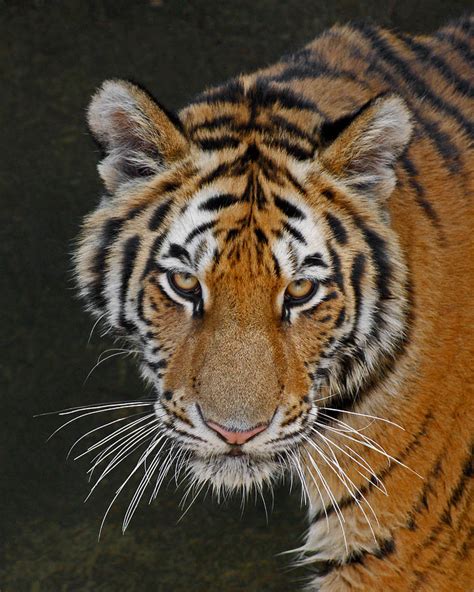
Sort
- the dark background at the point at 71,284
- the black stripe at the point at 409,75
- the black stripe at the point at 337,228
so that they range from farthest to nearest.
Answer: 1. the dark background at the point at 71,284
2. the black stripe at the point at 409,75
3. the black stripe at the point at 337,228

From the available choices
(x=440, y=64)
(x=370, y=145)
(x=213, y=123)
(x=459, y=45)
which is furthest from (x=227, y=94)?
(x=459, y=45)

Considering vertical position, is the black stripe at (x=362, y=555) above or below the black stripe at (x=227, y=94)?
below

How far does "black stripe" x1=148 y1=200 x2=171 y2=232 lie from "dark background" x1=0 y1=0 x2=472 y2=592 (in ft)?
3.33

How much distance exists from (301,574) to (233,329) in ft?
5.05

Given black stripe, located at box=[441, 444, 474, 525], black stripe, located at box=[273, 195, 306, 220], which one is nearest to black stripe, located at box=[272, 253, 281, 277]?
black stripe, located at box=[273, 195, 306, 220]

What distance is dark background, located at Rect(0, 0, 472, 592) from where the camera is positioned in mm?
2646

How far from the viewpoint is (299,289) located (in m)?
1.63

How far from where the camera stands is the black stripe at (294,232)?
164 centimetres

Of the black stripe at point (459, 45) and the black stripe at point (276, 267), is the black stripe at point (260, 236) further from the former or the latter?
the black stripe at point (459, 45)

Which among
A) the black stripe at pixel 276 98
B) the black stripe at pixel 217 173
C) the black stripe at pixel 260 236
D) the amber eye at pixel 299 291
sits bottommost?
the amber eye at pixel 299 291

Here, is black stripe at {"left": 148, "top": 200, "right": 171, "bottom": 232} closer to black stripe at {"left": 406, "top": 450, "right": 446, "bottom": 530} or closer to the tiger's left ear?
the tiger's left ear

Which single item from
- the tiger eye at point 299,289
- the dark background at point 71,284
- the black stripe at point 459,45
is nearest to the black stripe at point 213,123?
the tiger eye at point 299,289

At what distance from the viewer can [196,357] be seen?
163 cm

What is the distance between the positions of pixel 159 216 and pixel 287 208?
226mm
